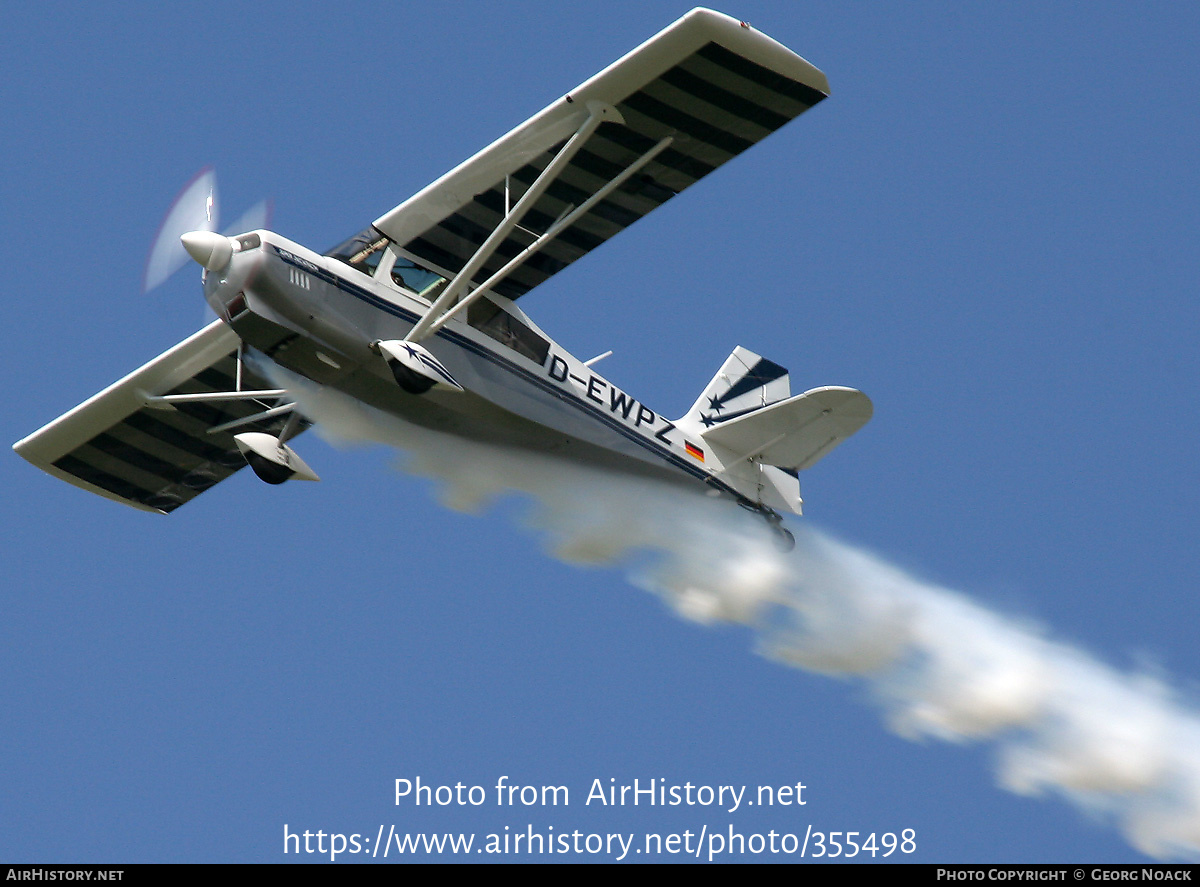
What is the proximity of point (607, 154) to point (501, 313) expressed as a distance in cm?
194

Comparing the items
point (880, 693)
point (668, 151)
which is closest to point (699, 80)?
point (668, 151)

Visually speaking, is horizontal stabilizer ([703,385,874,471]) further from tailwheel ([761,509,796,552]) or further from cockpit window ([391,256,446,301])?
cockpit window ([391,256,446,301])

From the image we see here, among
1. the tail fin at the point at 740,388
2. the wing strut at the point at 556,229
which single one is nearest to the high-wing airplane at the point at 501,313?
the wing strut at the point at 556,229

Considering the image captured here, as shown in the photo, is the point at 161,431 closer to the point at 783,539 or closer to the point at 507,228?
the point at 507,228

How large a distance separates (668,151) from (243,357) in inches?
173

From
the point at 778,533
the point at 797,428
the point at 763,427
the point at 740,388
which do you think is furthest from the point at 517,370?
the point at 740,388

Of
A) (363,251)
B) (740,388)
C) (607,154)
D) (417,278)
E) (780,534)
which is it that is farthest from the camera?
(740,388)

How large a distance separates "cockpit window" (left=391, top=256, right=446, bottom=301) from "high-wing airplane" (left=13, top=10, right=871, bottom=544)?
0.07ft

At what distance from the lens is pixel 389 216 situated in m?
16.7

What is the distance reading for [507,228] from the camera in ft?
53.0

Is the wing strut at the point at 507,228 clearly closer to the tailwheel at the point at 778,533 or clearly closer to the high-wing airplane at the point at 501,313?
the high-wing airplane at the point at 501,313

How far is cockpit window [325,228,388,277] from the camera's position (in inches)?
654

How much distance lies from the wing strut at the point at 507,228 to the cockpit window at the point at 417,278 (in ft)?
1.01
